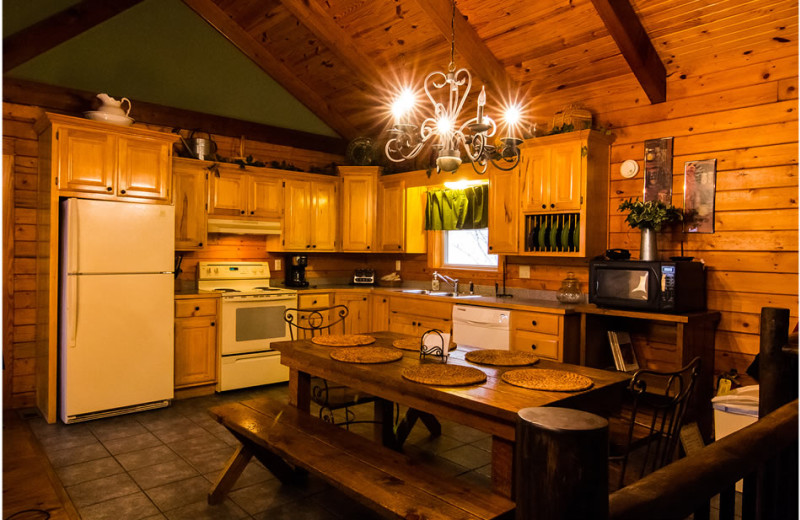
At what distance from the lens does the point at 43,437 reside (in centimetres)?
355

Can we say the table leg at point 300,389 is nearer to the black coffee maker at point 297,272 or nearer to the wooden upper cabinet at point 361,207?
the black coffee maker at point 297,272

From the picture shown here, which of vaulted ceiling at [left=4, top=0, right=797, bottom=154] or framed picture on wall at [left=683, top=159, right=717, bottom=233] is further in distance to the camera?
framed picture on wall at [left=683, top=159, right=717, bottom=233]

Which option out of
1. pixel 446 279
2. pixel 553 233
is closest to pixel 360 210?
pixel 446 279

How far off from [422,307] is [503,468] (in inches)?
120

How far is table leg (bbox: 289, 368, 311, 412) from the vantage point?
2.85 meters

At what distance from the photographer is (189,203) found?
466cm

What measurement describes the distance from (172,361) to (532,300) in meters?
3.00

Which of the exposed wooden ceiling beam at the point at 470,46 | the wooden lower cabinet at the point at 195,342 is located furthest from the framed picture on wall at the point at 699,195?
the wooden lower cabinet at the point at 195,342

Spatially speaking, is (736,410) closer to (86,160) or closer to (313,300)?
(313,300)

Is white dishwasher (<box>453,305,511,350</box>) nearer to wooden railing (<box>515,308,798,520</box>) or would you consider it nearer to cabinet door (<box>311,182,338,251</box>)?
cabinet door (<box>311,182,338,251</box>)

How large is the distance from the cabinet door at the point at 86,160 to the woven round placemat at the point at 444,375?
9.70 feet

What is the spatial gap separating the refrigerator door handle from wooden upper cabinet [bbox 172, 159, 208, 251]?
3.22 feet

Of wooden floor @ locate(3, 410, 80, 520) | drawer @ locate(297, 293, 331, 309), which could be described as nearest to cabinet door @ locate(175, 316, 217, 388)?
drawer @ locate(297, 293, 331, 309)

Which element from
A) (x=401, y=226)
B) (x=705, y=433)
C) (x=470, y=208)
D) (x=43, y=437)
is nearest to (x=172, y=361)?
(x=43, y=437)
